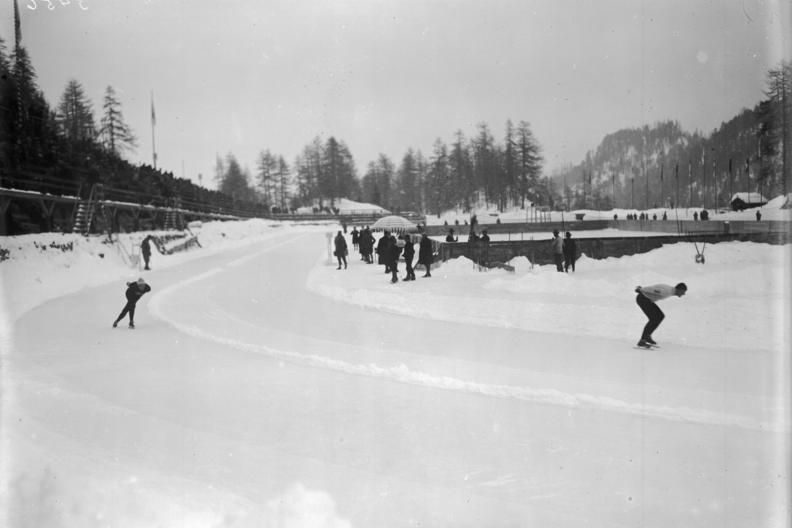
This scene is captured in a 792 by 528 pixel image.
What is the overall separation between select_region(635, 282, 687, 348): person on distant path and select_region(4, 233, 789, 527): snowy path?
1.18 ft

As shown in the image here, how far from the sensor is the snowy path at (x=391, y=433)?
137 inches

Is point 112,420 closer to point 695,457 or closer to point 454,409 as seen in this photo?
point 454,409

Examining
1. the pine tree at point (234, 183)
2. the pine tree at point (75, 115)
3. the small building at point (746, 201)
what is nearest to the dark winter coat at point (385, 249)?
the pine tree at point (75, 115)

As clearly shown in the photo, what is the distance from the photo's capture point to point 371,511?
3420mm

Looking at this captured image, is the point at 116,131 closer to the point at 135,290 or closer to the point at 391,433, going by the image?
the point at 135,290

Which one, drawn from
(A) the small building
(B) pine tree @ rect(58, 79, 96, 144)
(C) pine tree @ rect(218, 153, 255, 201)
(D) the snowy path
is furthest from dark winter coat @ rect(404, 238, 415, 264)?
(C) pine tree @ rect(218, 153, 255, 201)

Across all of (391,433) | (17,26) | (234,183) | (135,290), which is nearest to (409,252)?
(135,290)

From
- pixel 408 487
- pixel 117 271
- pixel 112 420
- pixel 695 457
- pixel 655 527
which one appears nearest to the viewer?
pixel 655 527

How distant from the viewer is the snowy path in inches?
137

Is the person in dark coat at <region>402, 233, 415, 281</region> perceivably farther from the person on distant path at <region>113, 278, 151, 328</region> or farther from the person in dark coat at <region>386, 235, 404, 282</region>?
the person on distant path at <region>113, 278, 151, 328</region>

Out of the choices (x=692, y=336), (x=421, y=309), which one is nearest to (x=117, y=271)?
(x=421, y=309)

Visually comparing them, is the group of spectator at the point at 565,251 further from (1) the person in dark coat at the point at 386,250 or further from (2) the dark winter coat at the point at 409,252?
(1) the person in dark coat at the point at 386,250

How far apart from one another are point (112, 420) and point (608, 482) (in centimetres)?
448

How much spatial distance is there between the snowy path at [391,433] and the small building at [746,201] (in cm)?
1170
